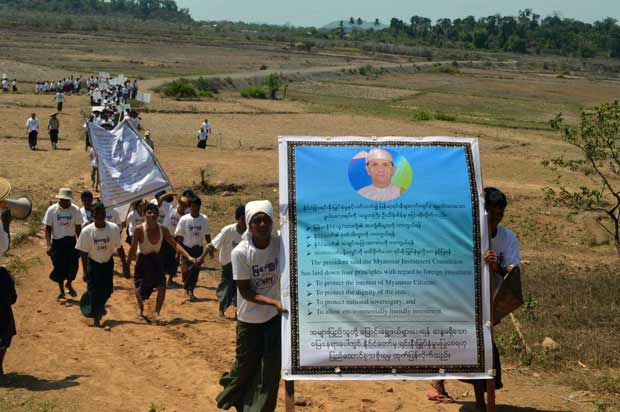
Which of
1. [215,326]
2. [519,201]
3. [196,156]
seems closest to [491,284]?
[215,326]

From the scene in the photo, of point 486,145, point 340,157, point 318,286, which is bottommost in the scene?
point 486,145

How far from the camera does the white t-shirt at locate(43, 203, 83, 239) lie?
11.2m

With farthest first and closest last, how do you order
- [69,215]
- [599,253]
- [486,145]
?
[486,145] < [599,253] < [69,215]

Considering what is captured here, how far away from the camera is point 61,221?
11242 mm

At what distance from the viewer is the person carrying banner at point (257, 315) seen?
623cm

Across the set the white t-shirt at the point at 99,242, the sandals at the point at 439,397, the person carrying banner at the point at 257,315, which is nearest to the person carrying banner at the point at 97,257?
the white t-shirt at the point at 99,242

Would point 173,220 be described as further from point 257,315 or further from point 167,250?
point 257,315

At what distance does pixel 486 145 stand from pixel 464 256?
1145 inches

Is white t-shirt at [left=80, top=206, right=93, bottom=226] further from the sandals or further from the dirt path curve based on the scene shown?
the sandals

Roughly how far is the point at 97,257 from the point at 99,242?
0.58 ft

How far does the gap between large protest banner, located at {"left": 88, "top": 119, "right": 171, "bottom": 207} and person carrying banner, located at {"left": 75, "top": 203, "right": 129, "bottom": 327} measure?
1822 mm

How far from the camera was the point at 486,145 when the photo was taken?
3444cm

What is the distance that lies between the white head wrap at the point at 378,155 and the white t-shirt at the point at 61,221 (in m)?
6.15

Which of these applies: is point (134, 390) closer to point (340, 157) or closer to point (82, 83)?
point (340, 157)
